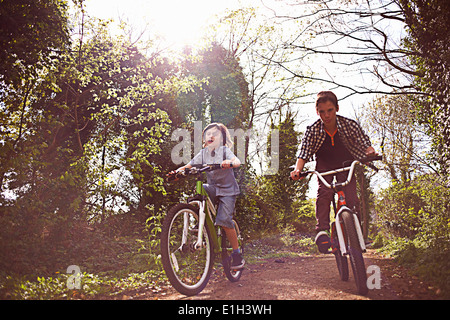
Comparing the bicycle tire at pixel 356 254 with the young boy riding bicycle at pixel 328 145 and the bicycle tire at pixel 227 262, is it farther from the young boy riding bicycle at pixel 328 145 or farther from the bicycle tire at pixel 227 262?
the bicycle tire at pixel 227 262

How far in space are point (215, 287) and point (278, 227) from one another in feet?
31.0

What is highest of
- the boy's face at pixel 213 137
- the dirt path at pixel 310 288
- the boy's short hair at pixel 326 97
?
the boy's short hair at pixel 326 97

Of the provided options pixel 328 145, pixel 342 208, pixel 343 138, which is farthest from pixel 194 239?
pixel 343 138

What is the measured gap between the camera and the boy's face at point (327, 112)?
12.1 ft

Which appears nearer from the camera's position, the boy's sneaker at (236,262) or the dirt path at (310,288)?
the dirt path at (310,288)

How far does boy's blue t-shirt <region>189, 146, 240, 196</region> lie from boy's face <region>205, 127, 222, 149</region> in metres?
0.07

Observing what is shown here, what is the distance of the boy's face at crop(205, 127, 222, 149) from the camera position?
4301mm

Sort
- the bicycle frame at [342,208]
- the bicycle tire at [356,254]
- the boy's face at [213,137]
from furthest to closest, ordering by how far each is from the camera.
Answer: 1. the boy's face at [213,137]
2. the bicycle frame at [342,208]
3. the bicycle tire at [356,254]

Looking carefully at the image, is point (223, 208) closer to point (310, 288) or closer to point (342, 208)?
point (310, 288)

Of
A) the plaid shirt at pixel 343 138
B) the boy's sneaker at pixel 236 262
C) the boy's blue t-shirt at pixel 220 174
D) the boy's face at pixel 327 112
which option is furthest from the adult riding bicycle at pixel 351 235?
the boy's sneaker at pixel 236 262

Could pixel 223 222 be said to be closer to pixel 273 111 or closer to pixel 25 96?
pixel 25 96

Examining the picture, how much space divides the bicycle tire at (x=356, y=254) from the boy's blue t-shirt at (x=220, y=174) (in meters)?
1.50

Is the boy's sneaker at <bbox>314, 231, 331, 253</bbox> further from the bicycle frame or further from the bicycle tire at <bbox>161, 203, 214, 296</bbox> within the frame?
the bicycle tire at <bbox>161, 203, 214, 296</bbox>
